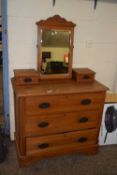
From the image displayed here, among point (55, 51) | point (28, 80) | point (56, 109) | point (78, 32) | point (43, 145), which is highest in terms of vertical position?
point (78, 32)

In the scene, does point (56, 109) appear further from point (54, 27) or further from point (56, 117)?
point (54, 27)

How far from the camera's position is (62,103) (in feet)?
6.19

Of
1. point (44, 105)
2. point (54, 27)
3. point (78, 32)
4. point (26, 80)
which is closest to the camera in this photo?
point (44, 105)

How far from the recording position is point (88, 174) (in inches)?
76.8

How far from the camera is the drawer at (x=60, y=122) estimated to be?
1882mm

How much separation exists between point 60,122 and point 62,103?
0.22m

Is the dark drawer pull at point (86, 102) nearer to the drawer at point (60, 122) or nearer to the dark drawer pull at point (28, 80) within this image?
the drawer at point (60, 122)

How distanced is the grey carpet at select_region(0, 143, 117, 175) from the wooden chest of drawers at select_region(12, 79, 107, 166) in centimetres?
9

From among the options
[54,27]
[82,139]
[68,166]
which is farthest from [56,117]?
[54,27]

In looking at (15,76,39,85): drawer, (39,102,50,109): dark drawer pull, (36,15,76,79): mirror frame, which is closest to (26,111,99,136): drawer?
(39,102,50,109): dark drawer pull

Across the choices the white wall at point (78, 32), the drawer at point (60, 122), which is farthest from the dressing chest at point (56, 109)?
the white wall at point (78, 32)

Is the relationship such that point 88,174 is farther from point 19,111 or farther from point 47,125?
point 19,111

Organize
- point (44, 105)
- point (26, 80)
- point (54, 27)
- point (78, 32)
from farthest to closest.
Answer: point (78, 32), point (54, 27), point (26, 80), point (44, 105)

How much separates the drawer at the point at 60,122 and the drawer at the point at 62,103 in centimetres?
6
